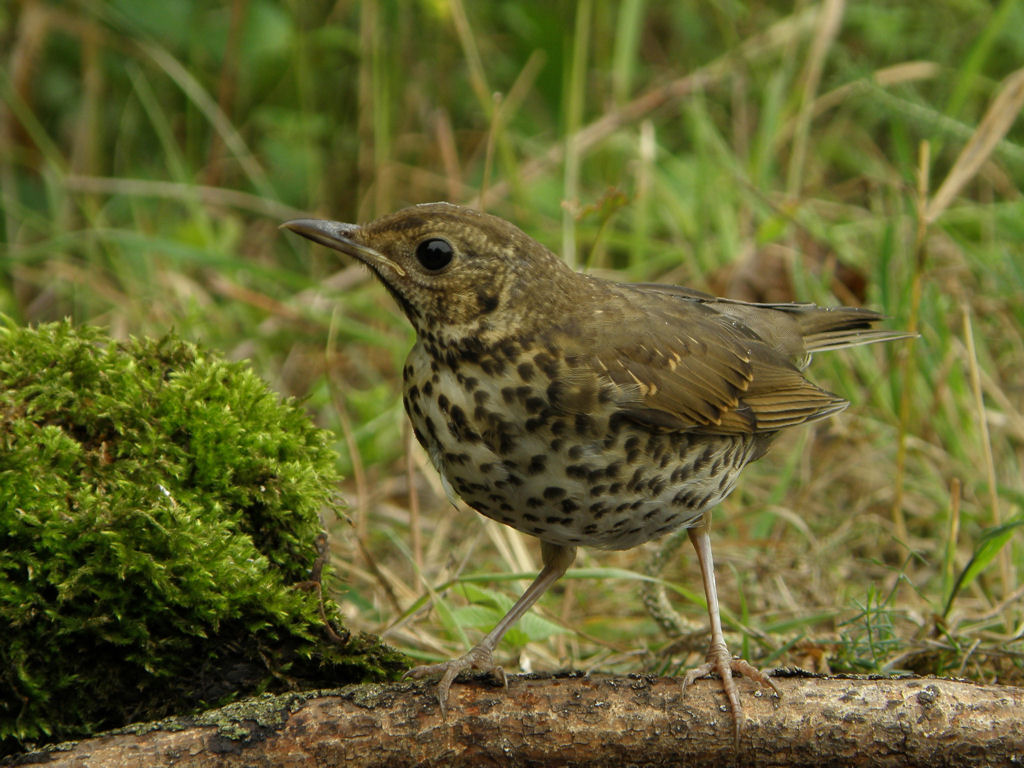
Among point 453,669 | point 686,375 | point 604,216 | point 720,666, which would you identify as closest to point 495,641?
point 453,669

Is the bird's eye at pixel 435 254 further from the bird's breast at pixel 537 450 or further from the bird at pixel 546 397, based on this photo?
the bird's breast at pixel 537 450

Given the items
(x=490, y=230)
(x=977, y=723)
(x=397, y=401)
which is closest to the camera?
(x=977, y=723)

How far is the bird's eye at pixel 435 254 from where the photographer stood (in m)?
2.75

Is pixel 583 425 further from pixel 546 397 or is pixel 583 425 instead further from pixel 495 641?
pixel 495 641

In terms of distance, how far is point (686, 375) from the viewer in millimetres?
2988

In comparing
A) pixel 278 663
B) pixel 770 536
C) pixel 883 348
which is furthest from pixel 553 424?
pixel 883 348

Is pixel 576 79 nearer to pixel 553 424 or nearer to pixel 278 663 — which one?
pixel 553 424

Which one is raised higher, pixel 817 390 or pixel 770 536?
pixel 817 390

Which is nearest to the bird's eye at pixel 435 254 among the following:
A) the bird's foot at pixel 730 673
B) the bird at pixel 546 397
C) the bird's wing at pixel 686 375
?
the bird at pixel 546 397

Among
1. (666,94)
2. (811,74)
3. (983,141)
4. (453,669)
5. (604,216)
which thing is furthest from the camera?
(666,94)

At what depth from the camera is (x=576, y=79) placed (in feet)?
18.4

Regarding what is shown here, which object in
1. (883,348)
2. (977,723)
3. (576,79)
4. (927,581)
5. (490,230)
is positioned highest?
(576,79)

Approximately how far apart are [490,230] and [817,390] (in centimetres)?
126

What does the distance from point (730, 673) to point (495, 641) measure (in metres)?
0.62
